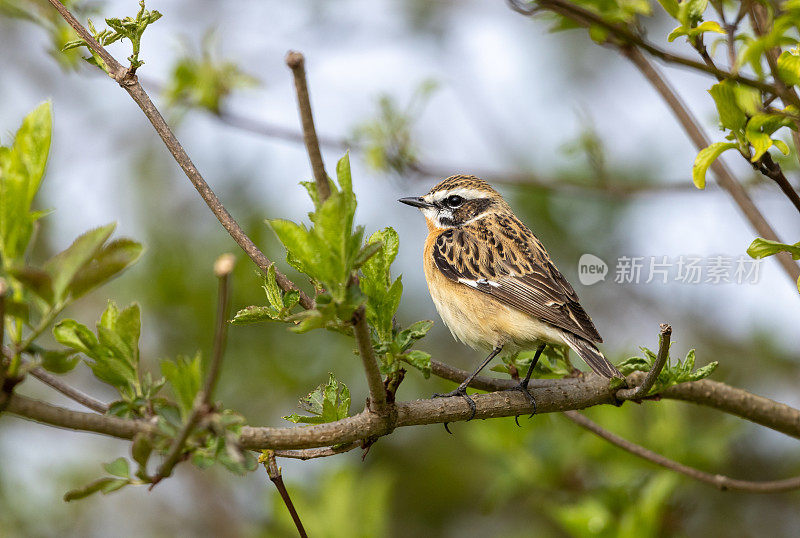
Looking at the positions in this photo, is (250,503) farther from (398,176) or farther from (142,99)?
(142,99)

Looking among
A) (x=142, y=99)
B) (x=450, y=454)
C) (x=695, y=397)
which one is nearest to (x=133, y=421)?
(x=142, y=99)

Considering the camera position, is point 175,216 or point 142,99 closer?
point 142,99

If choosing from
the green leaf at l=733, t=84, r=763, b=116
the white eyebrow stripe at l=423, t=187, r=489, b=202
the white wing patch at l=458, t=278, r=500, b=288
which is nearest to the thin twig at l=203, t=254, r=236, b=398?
the green leaf at l=733, t=84, r=763, b=116

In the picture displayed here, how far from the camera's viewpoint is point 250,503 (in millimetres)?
7441

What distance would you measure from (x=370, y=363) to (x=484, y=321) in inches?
121

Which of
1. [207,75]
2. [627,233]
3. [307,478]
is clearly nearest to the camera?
[207,75]

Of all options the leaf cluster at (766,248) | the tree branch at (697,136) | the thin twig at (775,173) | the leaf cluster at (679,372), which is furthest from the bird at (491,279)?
the thin twig at (775,173)

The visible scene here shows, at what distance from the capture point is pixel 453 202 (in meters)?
6.87

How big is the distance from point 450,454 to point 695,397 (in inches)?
176

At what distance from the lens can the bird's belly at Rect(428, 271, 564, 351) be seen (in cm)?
568

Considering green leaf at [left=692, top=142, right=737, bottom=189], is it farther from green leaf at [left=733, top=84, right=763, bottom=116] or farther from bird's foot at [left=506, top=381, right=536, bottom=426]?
bird's foot at [left=506, top=381, right=536, bottom=426]

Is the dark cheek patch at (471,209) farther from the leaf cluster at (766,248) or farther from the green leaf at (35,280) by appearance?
the green leaf at (35,280)

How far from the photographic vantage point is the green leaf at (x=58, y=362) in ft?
8.55

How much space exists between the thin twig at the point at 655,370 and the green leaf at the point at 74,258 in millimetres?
1992
